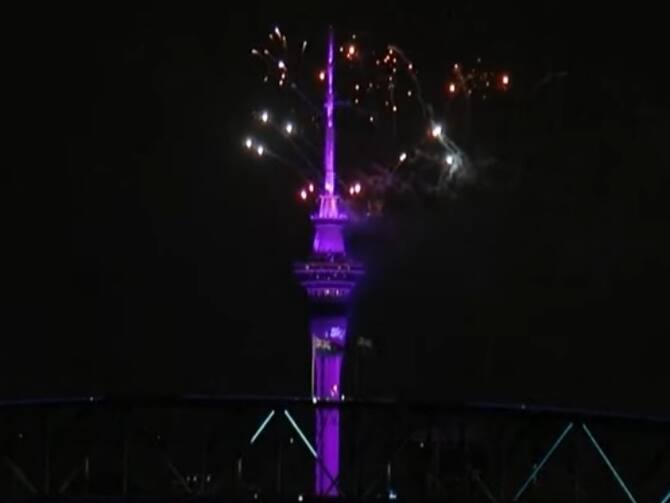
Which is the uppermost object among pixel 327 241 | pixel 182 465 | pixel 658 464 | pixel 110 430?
pixel 327 241

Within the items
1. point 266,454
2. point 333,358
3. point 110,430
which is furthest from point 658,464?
point 266,454

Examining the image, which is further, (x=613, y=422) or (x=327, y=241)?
(x=327, y=241)

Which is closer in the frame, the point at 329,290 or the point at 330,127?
the point at 330,127

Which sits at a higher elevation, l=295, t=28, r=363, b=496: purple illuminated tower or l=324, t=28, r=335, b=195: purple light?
l=324, t=28, r=335, b=195: purple light

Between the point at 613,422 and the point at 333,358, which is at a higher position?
the point at 333,358

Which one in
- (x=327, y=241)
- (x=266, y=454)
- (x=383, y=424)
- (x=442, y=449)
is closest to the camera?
(x=383, y=424)

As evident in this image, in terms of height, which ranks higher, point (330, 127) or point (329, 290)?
point (330, 127)

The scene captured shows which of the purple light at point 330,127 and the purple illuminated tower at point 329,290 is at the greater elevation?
the purple light at point 330,127

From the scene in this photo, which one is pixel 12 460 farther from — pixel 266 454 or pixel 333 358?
pixel 266 454
